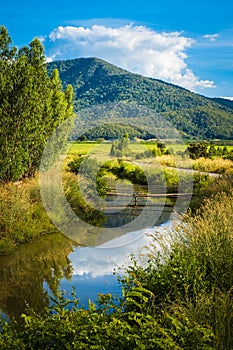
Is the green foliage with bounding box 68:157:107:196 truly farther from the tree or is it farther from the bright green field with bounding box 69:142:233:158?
the bright green field with bounding box 69:142:233:158

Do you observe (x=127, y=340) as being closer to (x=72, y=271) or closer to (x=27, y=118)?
(x=72, y=271)

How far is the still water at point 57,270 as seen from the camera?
814 cm

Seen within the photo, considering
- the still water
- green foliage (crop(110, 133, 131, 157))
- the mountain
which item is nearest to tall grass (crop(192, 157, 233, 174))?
green foliage (crop(110, 133, 131, 157))

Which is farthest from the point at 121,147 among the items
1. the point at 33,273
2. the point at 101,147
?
the point at 33,273

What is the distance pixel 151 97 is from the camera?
65188 mm

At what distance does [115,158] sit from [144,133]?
957cm

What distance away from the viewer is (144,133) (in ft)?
127

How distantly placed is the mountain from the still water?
39867mm

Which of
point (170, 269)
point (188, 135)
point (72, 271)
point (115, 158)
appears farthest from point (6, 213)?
point (188, 135)

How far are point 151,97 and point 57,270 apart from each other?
188 feet

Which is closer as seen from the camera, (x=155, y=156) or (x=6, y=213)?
(x=6, y=213)

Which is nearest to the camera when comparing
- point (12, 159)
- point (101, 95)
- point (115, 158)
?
point (12, 159)

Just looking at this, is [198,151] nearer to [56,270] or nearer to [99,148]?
[99,148]

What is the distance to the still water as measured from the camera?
8141 mm
